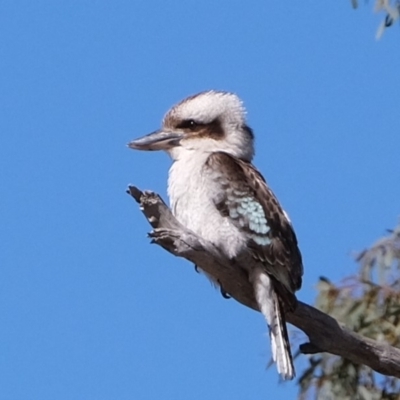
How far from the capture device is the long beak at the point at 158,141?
6504mm

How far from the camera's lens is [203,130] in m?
6.55

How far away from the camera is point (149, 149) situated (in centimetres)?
654

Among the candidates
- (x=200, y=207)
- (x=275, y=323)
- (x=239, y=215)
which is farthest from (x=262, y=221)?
(x=275, y=323)

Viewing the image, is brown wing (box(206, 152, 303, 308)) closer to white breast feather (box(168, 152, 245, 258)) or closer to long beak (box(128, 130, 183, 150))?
white breast feather (box(168, 152, 245, 258))

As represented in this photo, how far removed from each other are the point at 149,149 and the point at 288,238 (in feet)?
2.30

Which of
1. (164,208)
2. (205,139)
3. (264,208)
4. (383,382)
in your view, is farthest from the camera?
(383,382)

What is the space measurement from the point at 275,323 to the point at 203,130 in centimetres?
92

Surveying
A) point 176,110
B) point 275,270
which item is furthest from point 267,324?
point 176,110

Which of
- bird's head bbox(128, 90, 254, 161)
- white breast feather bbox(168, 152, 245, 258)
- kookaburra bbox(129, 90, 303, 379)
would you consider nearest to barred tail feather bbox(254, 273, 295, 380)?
kookaburra bbox(129, 90, 303, 379)

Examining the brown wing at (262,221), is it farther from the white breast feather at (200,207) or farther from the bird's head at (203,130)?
the bird's head at (203,130)

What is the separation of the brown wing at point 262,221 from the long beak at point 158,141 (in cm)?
33

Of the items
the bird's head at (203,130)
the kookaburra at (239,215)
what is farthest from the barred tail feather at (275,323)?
the bird's head at (203,130)

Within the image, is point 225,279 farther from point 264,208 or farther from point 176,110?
point 176,110

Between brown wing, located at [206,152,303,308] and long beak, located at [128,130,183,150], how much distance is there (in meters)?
0.33
